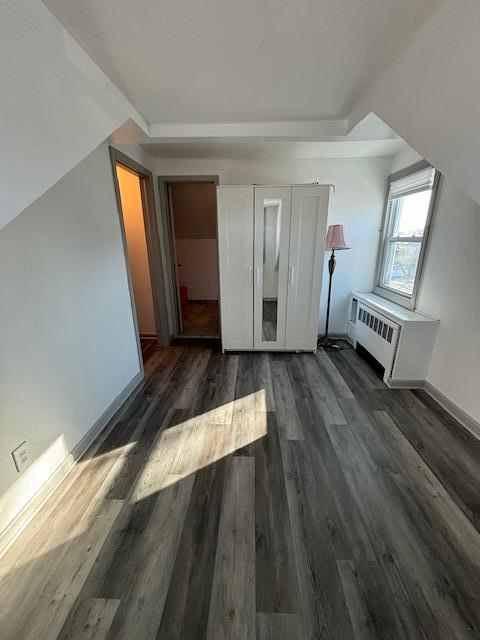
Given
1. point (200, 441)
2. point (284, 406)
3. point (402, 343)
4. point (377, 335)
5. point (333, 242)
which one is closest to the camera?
point (200, 441)

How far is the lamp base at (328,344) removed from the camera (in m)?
3.23

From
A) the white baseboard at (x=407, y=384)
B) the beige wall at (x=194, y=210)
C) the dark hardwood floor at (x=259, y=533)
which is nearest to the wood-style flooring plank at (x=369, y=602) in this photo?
the dark hardwood floor at (x=259, y=533)

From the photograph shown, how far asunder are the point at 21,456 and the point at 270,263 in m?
2.54

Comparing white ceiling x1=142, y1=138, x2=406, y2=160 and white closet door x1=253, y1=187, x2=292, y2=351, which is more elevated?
white ceiling x1=142, y1=138, x2=406, y2=160

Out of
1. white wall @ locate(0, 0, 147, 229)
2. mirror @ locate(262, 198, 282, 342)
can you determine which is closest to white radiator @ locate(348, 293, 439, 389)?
mirror @ locate(262, 198, 282, 342)

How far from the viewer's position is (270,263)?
2.84 metres

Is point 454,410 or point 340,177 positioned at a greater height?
point 340,177

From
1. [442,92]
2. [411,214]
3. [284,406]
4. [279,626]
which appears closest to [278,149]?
[411,214]

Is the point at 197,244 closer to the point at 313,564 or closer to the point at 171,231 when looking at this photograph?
the point at 171,231

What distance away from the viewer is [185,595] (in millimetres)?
999

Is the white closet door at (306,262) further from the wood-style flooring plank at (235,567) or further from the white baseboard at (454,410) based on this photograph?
the wood-style flooring plank at (235,567)

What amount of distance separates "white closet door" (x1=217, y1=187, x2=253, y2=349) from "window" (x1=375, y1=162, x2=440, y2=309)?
66.8 inches

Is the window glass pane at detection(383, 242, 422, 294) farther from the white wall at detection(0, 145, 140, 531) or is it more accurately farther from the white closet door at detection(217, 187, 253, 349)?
the white wall at detection(0, 145, 140, 531)

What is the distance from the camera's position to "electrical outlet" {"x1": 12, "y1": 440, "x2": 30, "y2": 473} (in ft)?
4.05
